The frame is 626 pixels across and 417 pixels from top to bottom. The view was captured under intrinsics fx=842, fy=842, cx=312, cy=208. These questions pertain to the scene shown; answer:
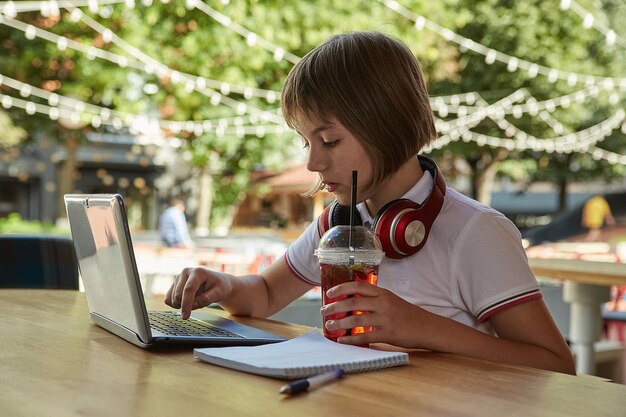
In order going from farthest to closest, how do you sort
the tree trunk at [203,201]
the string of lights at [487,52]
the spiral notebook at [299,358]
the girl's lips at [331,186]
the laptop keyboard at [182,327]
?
the tree trunk at [203,201], the string of lights at [487,52], the girl's lips at [331,186], the laptop keyboard at [182,327], the spiral notebook at [299,358]

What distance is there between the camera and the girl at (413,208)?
4.17 ft

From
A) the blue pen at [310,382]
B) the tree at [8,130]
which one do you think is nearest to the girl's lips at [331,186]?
the blue pen at [310,382]

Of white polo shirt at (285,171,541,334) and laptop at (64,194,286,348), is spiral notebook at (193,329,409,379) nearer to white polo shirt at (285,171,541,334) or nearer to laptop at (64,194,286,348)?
laptop at (64,194,286,348)

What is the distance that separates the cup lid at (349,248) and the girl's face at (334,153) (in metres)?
0.20

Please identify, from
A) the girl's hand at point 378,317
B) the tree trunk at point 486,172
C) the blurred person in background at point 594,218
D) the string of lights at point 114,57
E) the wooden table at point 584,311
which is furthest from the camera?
the blurred person in background at point 594,218

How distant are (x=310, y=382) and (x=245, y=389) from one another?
0.23ft

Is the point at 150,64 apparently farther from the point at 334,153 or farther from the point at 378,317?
the point at 378,317

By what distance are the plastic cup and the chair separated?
5.32 feet

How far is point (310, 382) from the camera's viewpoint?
92 centimetres

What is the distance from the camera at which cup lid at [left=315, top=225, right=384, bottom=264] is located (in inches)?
45.6

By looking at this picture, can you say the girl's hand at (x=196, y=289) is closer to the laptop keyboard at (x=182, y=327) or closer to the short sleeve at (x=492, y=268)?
the laptop keyboard at (x=182, y=327)

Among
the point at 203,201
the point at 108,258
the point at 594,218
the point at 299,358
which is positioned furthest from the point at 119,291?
the point at 594,218

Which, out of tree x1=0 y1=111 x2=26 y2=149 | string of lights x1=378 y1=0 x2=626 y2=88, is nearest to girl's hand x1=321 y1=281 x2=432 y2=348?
string of lights x1=378 y1=0 x2=626 y2=88

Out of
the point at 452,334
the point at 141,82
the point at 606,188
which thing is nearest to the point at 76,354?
the point at 452,334
